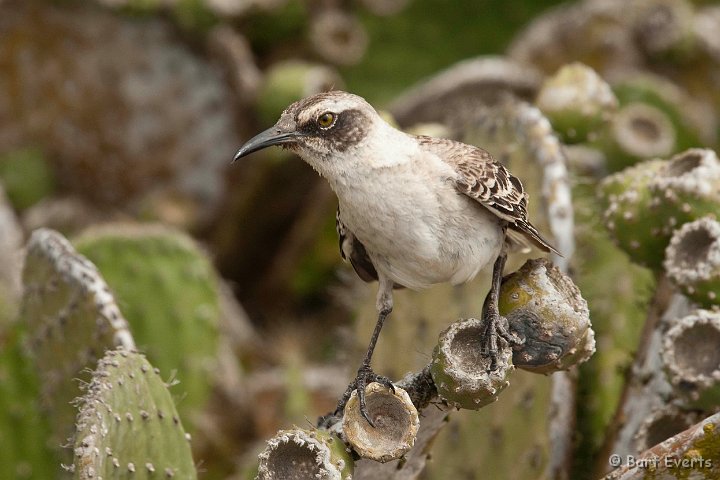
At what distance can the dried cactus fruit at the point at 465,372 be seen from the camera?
6.53 feet

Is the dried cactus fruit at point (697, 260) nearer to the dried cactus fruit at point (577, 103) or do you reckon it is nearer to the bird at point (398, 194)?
the bird at point (398, 194)

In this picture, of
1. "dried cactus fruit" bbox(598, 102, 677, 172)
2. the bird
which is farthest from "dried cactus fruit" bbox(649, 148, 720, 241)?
"dried cactus fruit" bbox(598, 102, 677, 172)

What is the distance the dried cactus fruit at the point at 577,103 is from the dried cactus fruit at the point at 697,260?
643 millimetres

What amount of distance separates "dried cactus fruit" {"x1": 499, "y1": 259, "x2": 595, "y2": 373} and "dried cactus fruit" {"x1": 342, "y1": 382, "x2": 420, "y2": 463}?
26 centimetres

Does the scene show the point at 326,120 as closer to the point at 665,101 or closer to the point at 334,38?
the point at 665,101

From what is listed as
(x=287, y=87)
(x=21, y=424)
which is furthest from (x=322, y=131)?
(x=287, y=87)

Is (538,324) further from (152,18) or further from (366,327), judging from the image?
(152,18)

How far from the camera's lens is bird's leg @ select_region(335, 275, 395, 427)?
6.73 ft

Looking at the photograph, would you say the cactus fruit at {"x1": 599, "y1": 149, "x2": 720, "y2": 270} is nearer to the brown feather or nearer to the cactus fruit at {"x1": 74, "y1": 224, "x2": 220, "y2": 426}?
the brown feather

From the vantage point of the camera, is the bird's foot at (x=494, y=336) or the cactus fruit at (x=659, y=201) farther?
the cactus fruit at (x=659, y=201)

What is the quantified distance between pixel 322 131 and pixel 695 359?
3.13 ft

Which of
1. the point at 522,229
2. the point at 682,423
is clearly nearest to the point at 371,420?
the point at 522,229

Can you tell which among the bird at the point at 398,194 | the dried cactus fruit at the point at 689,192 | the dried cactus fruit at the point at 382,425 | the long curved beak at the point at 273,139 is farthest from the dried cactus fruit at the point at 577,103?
the dried cactus fruit at the point at 382,425

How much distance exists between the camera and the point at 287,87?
205 inches
